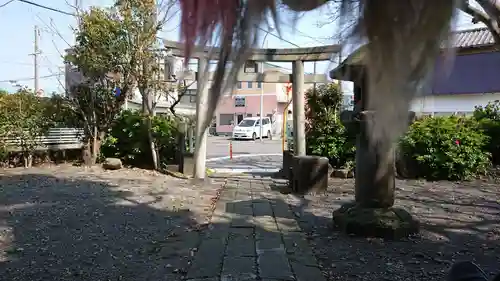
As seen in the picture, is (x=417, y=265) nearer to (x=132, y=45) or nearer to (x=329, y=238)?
(x=329, y=238)

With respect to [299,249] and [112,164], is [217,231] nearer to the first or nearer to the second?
[299,249]

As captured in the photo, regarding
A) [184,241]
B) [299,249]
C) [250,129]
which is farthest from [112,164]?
[250,129]

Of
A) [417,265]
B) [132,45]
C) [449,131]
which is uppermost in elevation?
[132,45]

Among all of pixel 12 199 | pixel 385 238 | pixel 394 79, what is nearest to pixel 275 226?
pixel 385 238

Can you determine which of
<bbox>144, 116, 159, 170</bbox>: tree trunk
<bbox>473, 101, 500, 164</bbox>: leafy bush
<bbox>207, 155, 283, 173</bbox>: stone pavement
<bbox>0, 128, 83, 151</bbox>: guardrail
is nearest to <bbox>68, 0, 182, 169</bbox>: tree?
<bbox>144, 116, 159, 170</bbox>: tree trunk

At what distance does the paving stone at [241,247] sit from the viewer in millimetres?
4227

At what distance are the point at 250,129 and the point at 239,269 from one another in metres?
26.6

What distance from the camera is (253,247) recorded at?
4496 millimetres

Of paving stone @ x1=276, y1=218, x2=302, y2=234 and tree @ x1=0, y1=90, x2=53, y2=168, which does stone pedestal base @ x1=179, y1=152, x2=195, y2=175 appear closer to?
tree @ x1=0, y1=90, x2=53, y2=168

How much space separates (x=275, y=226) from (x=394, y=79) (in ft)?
15.6

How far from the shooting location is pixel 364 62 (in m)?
0.94

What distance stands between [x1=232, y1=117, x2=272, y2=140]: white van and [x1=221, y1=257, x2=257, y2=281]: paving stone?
82.0ft

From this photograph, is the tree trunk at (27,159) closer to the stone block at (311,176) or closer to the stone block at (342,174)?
the stone block at (311,176)

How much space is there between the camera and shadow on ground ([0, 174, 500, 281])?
395 centimetres
